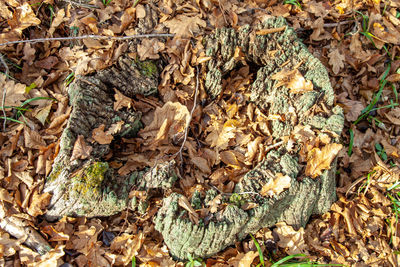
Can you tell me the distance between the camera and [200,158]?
323 centimetres

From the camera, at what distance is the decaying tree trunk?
269 cm

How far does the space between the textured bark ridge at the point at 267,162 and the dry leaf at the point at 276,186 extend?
0.14 feet

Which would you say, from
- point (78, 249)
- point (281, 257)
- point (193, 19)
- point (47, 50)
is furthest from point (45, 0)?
point (281, 257)

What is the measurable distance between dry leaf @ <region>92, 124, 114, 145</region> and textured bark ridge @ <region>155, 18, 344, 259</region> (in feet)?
2.74

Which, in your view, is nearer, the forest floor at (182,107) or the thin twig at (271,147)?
the forest floor at (182,107)

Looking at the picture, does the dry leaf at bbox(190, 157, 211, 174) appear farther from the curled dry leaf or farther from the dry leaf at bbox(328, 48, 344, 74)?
the dry leaf at bbox(328, 48, 344, 74)

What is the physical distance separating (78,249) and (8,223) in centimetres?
66

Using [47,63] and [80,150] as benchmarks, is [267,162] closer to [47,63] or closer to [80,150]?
[80,150]

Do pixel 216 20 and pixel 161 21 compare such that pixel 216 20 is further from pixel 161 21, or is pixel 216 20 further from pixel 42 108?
pixel 42 108

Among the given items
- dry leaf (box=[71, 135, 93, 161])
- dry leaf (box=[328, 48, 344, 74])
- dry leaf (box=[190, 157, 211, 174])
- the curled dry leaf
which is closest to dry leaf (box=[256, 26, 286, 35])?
the curled dry leaf

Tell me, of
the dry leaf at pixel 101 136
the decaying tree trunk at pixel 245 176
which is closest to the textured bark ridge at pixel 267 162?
the decaying tree trunk at pixel 245 176

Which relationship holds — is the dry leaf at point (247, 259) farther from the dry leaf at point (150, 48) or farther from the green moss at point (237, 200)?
the dry leaf at point (150, 48)

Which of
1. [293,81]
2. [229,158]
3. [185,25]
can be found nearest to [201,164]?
[229,158]

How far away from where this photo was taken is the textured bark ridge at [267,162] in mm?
2641
